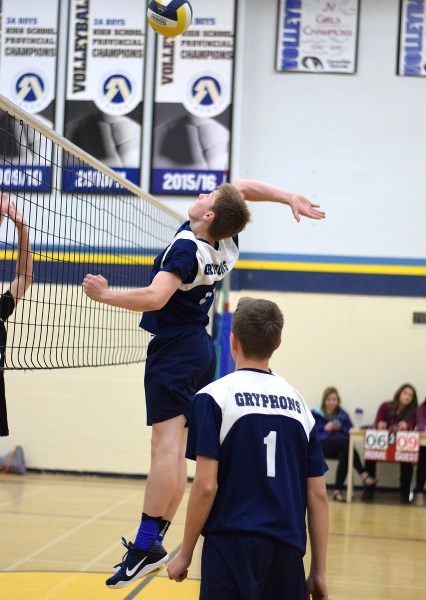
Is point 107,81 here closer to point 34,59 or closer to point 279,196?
point 34,59

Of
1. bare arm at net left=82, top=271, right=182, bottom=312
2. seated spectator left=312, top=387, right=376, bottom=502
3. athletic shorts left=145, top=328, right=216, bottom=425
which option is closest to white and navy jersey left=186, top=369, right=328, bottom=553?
bare arm at net left=82, top=271, right=182, bottom=312

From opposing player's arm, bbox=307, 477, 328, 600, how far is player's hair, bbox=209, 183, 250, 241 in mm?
1673

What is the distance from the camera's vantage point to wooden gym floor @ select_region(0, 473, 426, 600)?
5883 millimetres

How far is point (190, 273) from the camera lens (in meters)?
4.22

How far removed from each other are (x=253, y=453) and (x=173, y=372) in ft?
5.10

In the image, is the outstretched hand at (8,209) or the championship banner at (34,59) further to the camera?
the championship banner at (34,59)

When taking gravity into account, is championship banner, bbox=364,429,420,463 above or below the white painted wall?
below

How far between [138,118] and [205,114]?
2.97 feet

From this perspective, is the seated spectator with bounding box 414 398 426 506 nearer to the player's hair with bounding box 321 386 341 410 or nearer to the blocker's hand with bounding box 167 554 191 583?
the player's hair with bounding box 321 386 341 410

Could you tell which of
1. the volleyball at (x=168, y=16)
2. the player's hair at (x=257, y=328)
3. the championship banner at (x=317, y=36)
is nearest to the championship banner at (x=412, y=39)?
the championship banner at (x=317, y=36)

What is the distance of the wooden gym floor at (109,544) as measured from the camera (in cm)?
588

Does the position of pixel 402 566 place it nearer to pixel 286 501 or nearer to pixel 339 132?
pixel 286 501

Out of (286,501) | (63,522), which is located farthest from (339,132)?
(286,501)

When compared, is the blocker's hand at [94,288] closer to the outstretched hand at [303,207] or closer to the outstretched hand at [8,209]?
the outstretched hand at [8,209]
